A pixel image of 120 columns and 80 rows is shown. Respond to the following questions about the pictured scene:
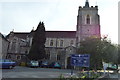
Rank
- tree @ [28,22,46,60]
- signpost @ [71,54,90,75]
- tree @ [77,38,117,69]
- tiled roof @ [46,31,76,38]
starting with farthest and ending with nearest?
tiled roof @ [46,31,76,38], tree @ [28,22,46,60], tree @ [77,38,117,69], signpost @ [71,54,90,75]

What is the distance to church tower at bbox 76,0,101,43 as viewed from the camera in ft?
128

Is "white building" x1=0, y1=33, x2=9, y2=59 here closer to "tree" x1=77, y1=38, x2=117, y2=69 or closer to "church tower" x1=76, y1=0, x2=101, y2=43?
"church tower" x1=76, y1=0, x2=101, y2=43

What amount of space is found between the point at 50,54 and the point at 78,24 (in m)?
11.9

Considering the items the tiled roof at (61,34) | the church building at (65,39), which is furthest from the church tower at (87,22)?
the tiled roof at (61,34)

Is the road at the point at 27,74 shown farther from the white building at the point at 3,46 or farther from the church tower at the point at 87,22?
the church tower at the point at 87,22

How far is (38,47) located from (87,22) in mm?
15872

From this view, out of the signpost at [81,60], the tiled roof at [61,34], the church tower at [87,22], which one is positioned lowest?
the signpost at [81,60]

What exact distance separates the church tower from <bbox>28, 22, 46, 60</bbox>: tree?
405 inches

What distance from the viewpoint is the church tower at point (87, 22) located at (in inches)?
1534

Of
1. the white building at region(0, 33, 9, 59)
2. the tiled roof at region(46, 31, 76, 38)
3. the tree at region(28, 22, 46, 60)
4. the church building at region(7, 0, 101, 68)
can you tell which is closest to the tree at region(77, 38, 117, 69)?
the church building at region(7, 0, 101, 68)

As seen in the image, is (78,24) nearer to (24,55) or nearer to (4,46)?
(24,55)

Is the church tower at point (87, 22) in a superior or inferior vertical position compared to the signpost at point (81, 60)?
superior

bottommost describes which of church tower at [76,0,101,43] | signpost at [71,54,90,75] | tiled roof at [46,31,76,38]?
signpost at [71,54,90,75]

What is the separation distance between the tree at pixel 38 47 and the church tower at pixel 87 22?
10.3 m
